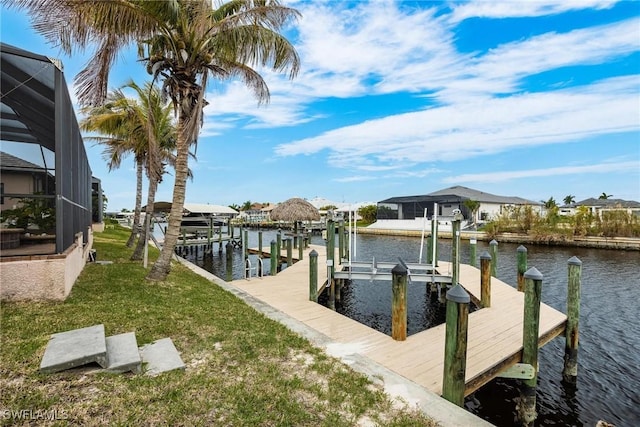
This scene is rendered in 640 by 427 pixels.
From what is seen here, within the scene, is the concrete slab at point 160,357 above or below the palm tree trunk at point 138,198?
below

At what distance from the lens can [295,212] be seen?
2555cm

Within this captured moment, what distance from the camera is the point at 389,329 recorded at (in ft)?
26.2

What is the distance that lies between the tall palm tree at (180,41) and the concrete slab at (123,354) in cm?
427

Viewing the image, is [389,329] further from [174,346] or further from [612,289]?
[612,289]

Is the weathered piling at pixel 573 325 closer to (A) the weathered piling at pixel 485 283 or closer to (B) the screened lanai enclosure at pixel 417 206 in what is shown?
(A) the weathered piling at pixel 485 283

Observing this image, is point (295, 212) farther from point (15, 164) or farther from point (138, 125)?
point (15, 164)

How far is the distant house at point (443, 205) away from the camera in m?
42.1

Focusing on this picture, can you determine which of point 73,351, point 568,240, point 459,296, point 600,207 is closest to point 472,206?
point 568,240

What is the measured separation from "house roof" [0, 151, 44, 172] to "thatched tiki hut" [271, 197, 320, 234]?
19.8 m

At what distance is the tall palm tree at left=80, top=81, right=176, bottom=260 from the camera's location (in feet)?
39.1

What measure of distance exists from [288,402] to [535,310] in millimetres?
3729

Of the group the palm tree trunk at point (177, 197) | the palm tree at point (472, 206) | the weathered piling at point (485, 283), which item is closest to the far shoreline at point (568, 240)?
the palm tree at point (472, 206)

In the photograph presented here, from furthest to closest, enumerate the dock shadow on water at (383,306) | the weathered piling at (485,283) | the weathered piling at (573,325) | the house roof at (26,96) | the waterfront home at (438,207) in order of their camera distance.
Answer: the waterfront home at (438,207) → the dock shadow on water at (383,306) → the weathered piling at (485,283) → the weathered piling at (573,325) → the house roof at (26,96)

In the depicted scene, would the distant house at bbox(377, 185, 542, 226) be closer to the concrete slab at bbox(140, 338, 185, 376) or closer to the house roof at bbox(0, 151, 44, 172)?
the house roof at bbox(0, 151, 44, 172)
